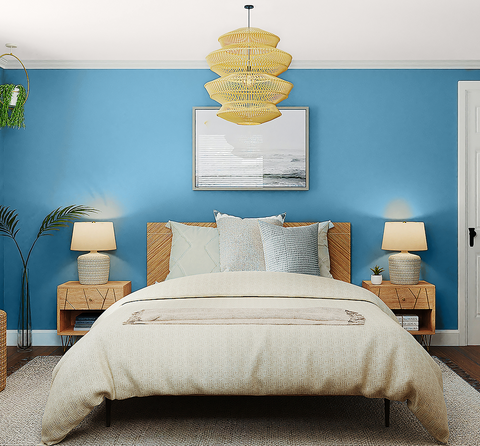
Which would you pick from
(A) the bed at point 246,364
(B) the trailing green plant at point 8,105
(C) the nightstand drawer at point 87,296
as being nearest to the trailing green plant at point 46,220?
(C) the nightstand drawer at point 87,296

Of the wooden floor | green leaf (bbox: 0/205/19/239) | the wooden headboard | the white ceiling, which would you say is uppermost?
the white ceiling

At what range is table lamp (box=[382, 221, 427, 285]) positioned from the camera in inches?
151

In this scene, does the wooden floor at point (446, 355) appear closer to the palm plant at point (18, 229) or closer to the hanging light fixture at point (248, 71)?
the palm plant at point (18, 229)

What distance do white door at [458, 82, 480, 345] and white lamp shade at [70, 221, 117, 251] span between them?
3.20m

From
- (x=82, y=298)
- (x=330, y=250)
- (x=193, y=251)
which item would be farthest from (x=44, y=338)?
(x=330, y=250)

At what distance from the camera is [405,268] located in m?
3.85

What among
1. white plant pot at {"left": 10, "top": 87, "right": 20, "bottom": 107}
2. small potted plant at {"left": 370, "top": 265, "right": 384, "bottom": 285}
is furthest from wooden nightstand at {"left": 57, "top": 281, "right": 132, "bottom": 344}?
small potted plant at {"left": 370, "top": 265, "right": 384, "bottom": 285}

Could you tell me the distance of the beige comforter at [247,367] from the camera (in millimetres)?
2121

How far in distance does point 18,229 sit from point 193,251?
1.69 meters

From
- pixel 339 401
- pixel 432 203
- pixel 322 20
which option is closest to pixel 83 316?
pixel 339 401

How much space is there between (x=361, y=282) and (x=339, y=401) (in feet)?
5.28

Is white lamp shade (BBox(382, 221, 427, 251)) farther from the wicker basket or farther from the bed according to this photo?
the wicker basket

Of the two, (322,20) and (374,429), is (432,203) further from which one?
(374,429)

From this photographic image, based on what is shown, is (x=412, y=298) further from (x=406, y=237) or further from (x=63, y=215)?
(x=63, y=215)
